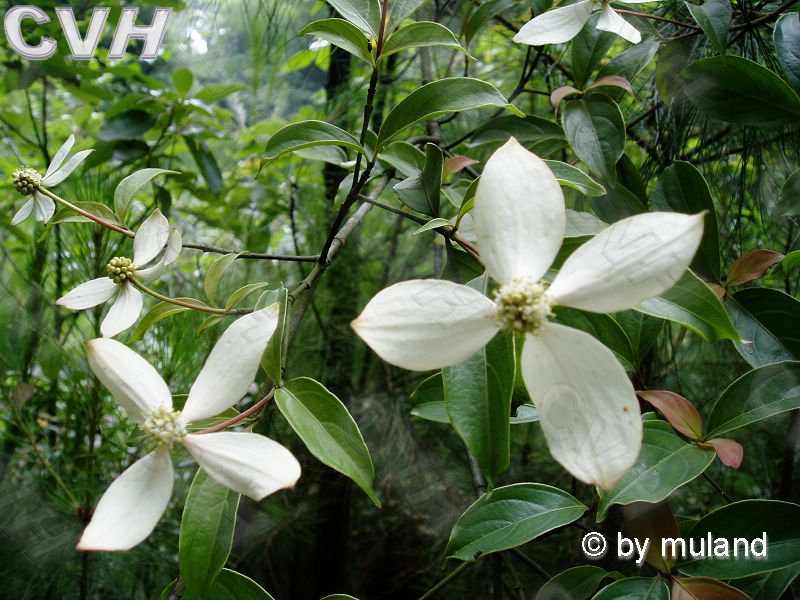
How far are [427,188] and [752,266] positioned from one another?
20 centimetres

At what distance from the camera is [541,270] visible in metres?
0.22

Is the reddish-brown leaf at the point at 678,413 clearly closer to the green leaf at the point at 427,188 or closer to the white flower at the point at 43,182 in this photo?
the green leaf at the point at 427,188

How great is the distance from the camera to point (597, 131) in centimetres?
39

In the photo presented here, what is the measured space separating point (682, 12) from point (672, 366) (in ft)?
1.11

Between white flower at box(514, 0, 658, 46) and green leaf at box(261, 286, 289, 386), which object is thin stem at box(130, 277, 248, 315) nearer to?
green leaf at box(261, 286, 289, 386)

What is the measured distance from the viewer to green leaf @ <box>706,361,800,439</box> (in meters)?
0.31

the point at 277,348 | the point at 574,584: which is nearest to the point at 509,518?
the point at 574,584

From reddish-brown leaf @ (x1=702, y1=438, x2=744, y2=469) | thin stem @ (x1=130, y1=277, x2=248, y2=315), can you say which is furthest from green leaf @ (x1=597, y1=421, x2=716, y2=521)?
thin stem @ (x1=130, y1=277, x2=248, y2=315)

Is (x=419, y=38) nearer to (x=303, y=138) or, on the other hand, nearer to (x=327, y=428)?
(x=303, y=138)

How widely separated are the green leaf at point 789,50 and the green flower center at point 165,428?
1.30ft

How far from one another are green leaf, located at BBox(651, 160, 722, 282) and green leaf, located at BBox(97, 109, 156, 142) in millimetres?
574

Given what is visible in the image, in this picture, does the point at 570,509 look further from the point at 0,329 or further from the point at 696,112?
the point at 0,329

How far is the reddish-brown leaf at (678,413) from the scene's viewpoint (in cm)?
33

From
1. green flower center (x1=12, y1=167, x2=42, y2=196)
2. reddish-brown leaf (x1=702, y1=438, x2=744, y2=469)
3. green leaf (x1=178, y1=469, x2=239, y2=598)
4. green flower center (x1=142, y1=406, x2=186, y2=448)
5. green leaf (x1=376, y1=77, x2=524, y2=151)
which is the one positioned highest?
green leaf (x1=376, y1=77, x2=524, y2=151)
